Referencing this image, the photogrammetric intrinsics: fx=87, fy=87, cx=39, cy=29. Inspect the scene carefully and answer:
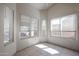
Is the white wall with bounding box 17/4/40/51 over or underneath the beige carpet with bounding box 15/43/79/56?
over

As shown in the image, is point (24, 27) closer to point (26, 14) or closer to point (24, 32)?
point (24, 32)

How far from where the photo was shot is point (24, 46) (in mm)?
2090

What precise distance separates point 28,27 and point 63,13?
916 mm

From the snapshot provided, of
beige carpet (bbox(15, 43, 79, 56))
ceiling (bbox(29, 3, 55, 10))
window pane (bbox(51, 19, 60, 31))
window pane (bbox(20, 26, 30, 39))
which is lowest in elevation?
beige carpet (bbox(15, 43, 79, 56))

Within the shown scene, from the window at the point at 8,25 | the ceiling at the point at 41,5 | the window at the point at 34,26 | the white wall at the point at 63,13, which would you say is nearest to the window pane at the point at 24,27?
the window at the point at 34,26

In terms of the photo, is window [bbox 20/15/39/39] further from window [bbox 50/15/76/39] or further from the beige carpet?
window [bbox 50/15/76/39]

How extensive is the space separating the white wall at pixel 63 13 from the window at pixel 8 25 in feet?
3.10

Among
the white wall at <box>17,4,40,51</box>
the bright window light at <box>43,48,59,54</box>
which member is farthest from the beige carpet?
the white wall at <box>17,4,40,51</box>

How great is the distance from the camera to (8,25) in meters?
2.12

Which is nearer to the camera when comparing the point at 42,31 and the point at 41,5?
the point at 41,5

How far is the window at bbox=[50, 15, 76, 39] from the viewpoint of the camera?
208 cm

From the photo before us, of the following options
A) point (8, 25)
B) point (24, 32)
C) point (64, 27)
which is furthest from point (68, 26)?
point (8, 25)

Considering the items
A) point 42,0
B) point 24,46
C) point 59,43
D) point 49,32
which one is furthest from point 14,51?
point 42,0

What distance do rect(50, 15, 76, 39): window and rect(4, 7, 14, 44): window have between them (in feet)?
3.30
